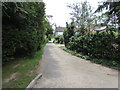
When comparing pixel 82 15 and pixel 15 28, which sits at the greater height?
pixel 82 15

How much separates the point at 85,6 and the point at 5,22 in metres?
8.80

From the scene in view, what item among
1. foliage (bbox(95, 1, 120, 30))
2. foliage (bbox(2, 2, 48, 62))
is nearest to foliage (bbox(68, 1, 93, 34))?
foliage (bbox(95, 1, 120, 30))

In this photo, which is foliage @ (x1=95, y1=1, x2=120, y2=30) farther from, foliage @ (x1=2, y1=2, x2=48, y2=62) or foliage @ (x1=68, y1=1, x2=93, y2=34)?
foliage @ (x1=2, y1=2, x2=48, y2=62)

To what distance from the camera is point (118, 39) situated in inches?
209

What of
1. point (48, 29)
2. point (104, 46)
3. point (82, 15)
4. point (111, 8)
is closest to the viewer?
point (111, 8)

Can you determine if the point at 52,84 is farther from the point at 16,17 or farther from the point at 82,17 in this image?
the point at 82,17

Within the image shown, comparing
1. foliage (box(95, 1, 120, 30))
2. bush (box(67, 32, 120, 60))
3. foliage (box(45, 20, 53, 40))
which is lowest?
bush (box(67, 32, 120, 60))

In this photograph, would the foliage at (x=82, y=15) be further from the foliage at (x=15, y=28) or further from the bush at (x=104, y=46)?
the foliage at (x=15, y=28)

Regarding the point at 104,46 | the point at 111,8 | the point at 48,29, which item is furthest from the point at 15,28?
the point at 48,29

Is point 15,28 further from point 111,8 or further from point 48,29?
point 48,29

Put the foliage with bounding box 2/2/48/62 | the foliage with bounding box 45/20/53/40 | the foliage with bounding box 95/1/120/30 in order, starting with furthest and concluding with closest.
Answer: the foliage with bounding box 45/20/53/40 → the foliage with bounding box 95/1/120/30 → the foliage with bounding box 2/2/48/62

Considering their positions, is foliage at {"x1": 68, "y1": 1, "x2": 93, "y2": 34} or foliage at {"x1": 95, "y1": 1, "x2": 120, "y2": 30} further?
foliage at {"x1": 68, "y1": 1, "x2": 93, "y2": 34}

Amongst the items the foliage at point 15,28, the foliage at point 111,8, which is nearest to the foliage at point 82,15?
the foliage at point 111,8

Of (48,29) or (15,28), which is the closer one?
(15,28)
